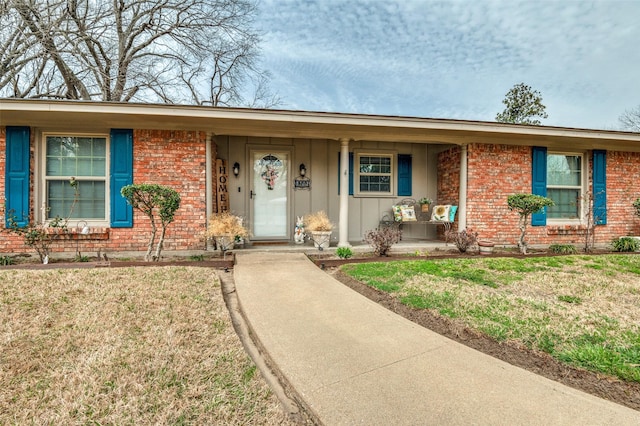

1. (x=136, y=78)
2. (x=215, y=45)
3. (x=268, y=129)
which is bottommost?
(x=268, y=129)

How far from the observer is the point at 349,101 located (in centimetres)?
1631

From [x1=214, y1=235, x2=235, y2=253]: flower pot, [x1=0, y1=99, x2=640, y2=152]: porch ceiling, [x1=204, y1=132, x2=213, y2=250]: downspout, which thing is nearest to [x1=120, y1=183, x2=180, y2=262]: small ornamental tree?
[x1=214, y1=235, x2=235, y2=253]: flower pot

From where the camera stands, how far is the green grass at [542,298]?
2.20 meters

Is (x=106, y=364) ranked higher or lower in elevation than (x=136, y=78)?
lower

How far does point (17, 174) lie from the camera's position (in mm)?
5148

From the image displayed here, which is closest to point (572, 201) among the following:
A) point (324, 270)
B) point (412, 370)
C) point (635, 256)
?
point (635, 256)

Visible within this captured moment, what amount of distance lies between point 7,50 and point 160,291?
11.7 meters

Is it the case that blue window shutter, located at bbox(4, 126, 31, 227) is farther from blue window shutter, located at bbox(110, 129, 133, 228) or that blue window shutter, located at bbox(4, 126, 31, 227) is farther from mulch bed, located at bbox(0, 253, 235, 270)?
blue window shutter, located at bbox(110, 129, 133, 228)

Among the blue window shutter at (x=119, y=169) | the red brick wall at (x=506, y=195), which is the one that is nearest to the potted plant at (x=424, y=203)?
the red brick wall at (x=506, y=195)

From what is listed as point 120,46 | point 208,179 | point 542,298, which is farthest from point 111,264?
point 120,46

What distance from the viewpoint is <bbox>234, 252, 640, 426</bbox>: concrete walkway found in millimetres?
1533

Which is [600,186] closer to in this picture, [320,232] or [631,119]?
[320,232]

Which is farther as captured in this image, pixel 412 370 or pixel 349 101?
pixel 349 101

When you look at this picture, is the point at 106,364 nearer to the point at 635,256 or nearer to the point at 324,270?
the point at 324,270
